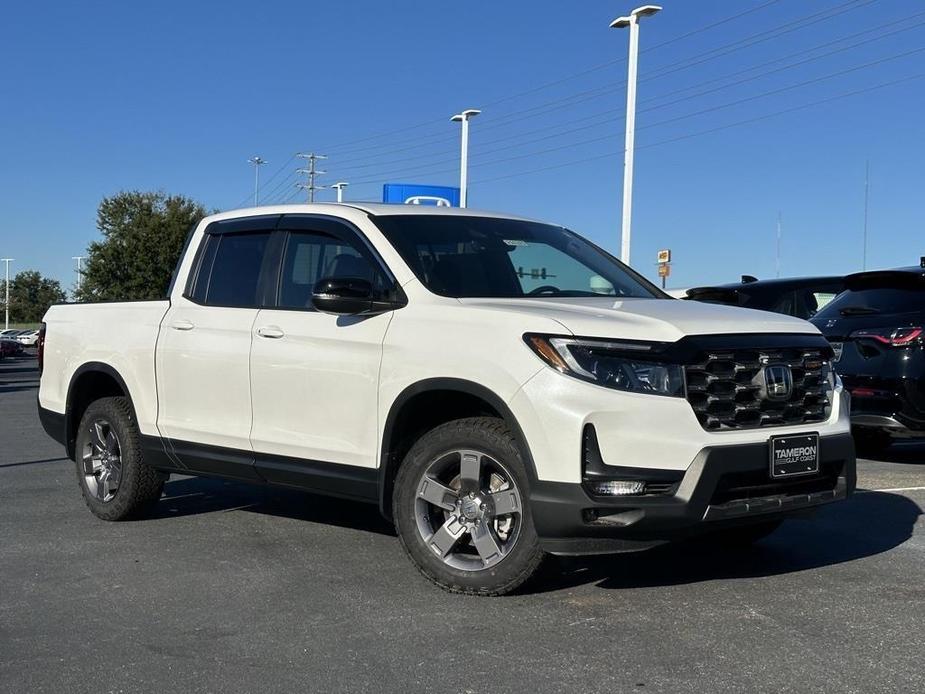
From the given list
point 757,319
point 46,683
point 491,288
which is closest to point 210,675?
point 46,683

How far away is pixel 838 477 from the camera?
502cm

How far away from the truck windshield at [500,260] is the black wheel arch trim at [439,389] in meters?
0.53

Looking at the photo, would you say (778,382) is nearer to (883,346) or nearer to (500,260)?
(500,260)

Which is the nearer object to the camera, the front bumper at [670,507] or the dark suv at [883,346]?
the front bumper at [670,507]

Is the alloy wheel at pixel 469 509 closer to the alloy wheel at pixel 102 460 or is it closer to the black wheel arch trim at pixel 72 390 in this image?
the black wheel arch trim at pixel 72 390

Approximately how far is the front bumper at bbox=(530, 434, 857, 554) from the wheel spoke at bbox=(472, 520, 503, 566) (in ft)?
1.02

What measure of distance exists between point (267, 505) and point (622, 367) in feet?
12.1

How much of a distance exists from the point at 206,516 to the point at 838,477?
397cm

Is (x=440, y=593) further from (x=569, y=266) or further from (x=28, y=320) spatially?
(x=28, y=320)

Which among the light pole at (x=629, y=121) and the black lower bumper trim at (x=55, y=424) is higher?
the light pole at (x=629, y=121)

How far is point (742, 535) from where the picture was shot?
230 inches

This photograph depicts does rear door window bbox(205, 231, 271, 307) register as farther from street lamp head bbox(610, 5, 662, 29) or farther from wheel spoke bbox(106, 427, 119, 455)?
street lamp head bbox(610, 5, 662, 29)

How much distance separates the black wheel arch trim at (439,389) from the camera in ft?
15.1

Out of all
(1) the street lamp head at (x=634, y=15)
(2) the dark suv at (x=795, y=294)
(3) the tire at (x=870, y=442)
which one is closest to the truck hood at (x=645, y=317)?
(3) the tire at (x=870, y=442)
